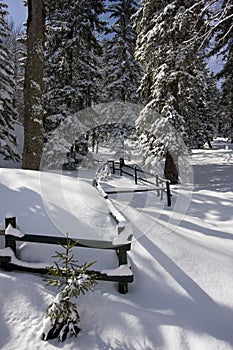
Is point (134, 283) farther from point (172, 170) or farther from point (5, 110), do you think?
point (5, 110)

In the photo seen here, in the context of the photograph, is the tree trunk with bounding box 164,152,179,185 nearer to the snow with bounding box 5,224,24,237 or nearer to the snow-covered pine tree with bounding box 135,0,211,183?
the snow-covered pine tree with bounding box 135,0,211,183

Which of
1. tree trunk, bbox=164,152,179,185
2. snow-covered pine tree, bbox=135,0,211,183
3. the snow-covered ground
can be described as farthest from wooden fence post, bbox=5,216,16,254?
tree trunk, bbox=164,152,179,185

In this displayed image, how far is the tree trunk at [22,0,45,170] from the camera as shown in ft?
22.8

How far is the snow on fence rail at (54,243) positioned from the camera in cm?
290

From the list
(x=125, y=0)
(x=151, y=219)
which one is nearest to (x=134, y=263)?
(x=151, y=219)

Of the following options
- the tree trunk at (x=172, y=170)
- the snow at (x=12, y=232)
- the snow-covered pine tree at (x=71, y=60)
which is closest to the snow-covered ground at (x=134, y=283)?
the snow at (x=12, y=232)

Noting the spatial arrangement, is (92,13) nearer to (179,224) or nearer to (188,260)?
(179,224)

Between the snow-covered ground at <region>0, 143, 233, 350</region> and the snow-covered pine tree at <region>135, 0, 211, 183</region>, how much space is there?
5.60 m

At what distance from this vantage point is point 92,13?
45.6ft

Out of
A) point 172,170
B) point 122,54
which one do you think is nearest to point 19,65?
point 122,54

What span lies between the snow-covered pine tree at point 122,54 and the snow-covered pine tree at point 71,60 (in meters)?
3.18

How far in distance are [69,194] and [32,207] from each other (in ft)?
2.60

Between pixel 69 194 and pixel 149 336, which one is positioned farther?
pixel 69 194

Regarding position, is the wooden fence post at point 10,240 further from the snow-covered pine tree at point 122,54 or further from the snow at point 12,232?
the snow-covered pine tree at point 122,54
